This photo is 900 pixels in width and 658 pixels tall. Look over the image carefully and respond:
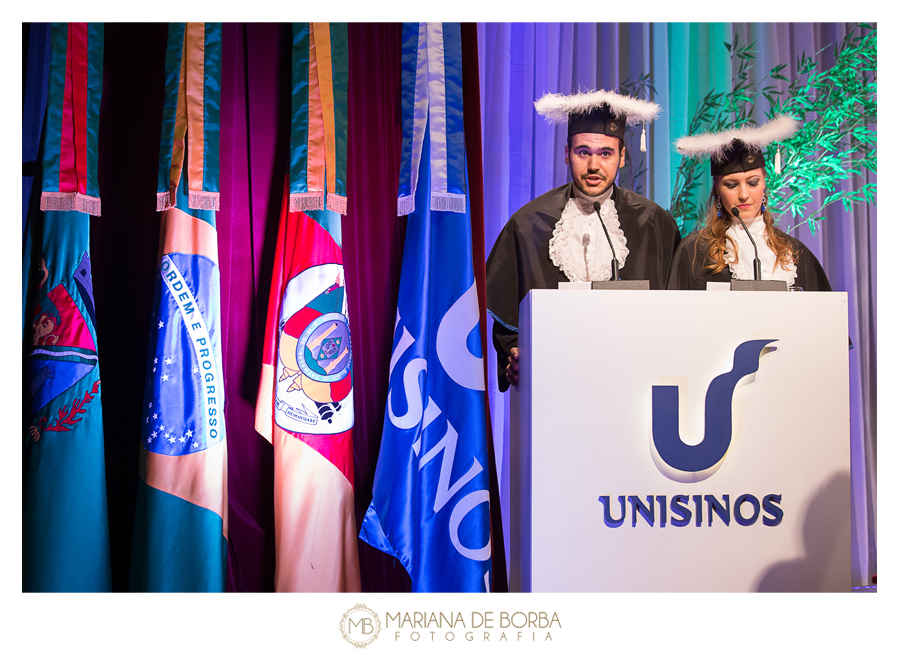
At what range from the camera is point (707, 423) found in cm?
148

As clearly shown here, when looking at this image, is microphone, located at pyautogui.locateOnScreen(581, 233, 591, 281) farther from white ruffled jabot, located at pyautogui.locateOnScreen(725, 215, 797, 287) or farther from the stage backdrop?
white ruffled jabot, located at pyautogui.locateOnScreen(725, 215, 797, 287)

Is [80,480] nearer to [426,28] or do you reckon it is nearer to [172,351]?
[172,351]

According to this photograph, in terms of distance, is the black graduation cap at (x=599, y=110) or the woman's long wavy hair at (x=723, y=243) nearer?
the black graduation cap at (x=599, y=110)

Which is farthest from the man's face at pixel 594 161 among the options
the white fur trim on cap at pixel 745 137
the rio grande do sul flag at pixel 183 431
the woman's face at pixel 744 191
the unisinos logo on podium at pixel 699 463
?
the rio grande do sul flag at pixel 183 431

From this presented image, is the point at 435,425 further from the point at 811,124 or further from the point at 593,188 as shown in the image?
the point at 811,124

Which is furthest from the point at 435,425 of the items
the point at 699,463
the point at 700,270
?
the point at 700,270

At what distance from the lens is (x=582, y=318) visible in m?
1.52

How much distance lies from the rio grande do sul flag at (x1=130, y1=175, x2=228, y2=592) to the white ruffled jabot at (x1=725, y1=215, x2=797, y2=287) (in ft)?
6.39

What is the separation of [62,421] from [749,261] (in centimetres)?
255

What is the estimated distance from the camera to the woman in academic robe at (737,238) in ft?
7.62

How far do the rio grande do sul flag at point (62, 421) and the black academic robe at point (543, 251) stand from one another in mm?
1424

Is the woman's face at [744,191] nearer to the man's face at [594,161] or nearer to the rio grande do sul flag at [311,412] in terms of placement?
the man's face at [594,161]

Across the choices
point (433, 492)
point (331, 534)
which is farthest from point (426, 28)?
point (331, 534)
